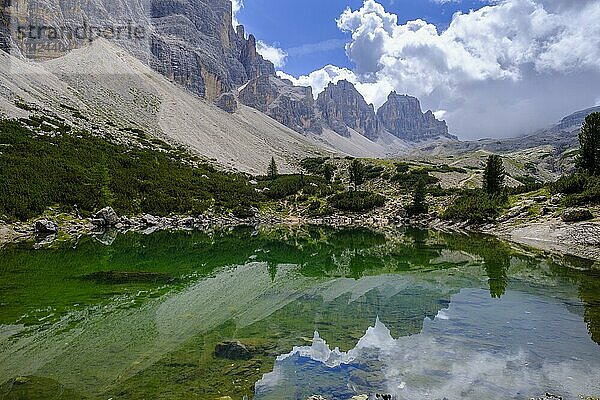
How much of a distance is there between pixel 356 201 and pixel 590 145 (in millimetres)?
35118

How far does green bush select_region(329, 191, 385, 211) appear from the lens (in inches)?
2849

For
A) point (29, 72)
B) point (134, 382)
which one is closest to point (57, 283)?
point (134, 382)

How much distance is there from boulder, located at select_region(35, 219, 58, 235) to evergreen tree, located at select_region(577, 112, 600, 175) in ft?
214

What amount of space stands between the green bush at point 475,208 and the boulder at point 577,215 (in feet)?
39.9

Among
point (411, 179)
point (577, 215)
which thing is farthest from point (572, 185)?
point (411, 179)

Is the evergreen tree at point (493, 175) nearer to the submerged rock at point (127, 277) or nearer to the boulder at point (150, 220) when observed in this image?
the boulder at point (150, 220)

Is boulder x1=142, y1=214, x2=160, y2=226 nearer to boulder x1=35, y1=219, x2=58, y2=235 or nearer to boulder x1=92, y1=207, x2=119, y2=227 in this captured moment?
boulder x1=92, y1=207, x2=119, y2=227

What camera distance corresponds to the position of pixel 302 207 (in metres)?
75.2

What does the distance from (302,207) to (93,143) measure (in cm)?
4034

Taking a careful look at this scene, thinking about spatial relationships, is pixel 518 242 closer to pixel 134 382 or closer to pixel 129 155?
pixel 134 382

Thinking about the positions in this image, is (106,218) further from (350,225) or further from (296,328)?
(296,328)

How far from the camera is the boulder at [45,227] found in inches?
1688

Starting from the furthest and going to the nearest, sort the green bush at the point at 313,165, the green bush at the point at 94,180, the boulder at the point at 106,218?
the green bush at the point at 313,165
the boulder at the point at 106,218
the green bush at the point at 94,180

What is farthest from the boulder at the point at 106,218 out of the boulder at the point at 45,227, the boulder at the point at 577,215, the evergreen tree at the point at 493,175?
the evergreen tree at the point at 493,175
